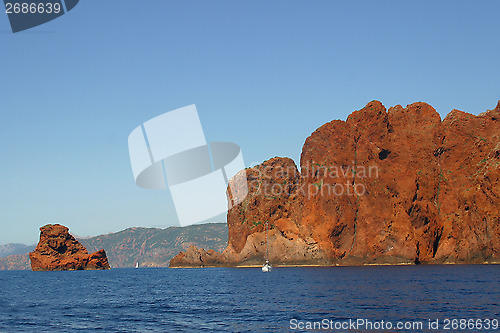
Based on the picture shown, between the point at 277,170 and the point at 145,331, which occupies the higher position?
the point at 277,170

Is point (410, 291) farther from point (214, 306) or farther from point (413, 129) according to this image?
point (413, 129)

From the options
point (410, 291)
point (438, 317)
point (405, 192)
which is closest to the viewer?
point (438, 317)

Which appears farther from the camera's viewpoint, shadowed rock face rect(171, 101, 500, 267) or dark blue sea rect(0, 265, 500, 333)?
shadowed rock face rect(171, 101, 500, 267)

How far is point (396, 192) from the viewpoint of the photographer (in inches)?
5945

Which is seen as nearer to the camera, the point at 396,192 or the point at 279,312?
the point at 279,312

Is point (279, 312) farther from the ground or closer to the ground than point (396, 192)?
closer to the ground

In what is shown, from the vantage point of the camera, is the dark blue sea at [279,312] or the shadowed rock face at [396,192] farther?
the shadowed rock face at [396,192]

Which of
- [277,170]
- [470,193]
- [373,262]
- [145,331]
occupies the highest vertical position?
[277,170]

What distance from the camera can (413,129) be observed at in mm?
158375

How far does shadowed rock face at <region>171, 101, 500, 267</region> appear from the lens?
14112 cm

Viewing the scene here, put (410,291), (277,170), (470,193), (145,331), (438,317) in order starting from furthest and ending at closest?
(277,170) < (470,193) < (410,291) < (438,317) < (145,331)

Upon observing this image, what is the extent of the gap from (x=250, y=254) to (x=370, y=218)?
49.0m

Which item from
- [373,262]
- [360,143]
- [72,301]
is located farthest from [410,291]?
[360,143]

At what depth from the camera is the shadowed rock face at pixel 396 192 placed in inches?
5556
